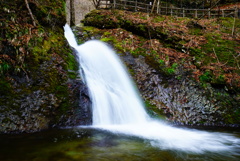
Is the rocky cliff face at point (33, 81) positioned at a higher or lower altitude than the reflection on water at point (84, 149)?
higher

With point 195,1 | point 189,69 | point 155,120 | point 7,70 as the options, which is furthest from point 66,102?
point 195,1

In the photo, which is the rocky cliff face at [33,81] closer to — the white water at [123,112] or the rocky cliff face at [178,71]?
the white water at [123,112]

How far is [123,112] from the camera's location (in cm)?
539

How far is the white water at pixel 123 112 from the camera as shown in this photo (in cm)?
382

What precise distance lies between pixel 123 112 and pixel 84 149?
244 centimetres

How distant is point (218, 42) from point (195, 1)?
16528mm

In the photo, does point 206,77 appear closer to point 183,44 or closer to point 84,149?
point 183,44

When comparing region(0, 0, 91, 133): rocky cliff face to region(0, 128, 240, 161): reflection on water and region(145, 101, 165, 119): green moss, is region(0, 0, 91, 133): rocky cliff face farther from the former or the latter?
region(145, 101, 165, 119): green moss

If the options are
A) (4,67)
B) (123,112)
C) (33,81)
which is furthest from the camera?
(123,112)

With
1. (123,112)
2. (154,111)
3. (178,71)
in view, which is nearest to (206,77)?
(178,71)

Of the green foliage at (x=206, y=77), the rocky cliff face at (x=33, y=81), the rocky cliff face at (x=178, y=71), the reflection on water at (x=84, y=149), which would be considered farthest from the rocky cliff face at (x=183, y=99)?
the rocky cliff face at (x=33, y=81)

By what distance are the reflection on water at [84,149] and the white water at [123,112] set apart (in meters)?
0.32

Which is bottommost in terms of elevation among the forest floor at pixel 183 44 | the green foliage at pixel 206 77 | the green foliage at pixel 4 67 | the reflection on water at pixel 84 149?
the reflection on water at pixel 84 149

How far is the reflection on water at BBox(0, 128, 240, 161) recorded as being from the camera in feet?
9.16
